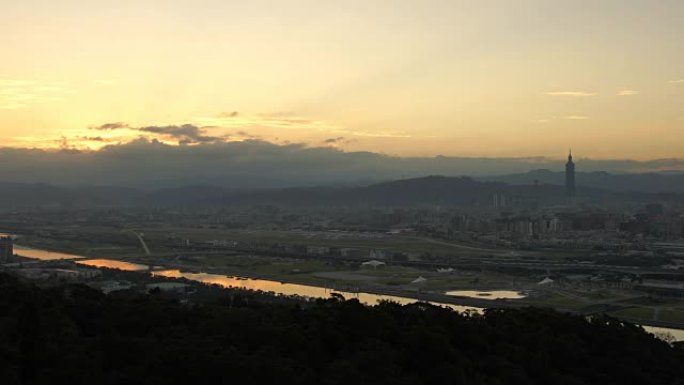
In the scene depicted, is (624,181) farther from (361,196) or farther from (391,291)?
(391,291)

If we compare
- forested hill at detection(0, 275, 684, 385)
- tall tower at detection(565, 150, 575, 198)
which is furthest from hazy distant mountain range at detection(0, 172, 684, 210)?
forested hill at detection(0, 275, 684, 385)

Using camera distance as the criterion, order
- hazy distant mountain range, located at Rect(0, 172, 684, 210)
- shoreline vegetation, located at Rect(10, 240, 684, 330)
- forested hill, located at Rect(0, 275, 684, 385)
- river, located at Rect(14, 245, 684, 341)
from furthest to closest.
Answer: hazy distant mountain range, located at Rect(0, 172, 684, 210)
river, located at Rect(14, 245, 684, 341)
shoreline vegetation, located at Rect(10, 240, 684, 330)
forested hill, located at Rect(0, 275, 684, 385)

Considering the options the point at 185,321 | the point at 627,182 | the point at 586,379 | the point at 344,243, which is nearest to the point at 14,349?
the point at 185,321

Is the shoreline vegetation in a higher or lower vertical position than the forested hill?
lower

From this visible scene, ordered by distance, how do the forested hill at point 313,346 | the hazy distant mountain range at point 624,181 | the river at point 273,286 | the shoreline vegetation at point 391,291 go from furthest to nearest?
the hazy distant mountain range at point 624,181 → the river at point 273,286 → the shoreline vegetation at point 391,291 → the forested hill at point 313,346

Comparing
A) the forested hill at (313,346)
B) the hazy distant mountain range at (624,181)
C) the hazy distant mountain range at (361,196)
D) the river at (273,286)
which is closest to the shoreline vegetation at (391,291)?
the river at (273,286)

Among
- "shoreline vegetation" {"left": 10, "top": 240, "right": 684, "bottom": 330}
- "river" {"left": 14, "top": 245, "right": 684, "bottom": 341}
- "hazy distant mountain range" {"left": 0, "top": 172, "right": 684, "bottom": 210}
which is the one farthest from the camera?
"hazy distant mountain range" {"left": 0, "top": 172, "right": 684, "bottom": 210}

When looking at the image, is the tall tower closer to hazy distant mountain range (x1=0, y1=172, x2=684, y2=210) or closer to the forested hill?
hazy distant mountain range (x1=0, y1=172, x2=684, y2=210)

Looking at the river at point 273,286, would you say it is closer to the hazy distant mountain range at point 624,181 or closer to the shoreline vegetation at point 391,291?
the shoreline vegetation at point 391,291

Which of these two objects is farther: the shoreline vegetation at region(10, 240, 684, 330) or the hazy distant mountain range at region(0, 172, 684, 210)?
the hazy distant mountain range at region(0, 172, 684, 210)

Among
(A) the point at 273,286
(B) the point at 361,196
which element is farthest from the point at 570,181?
(A) the point at 273,286
